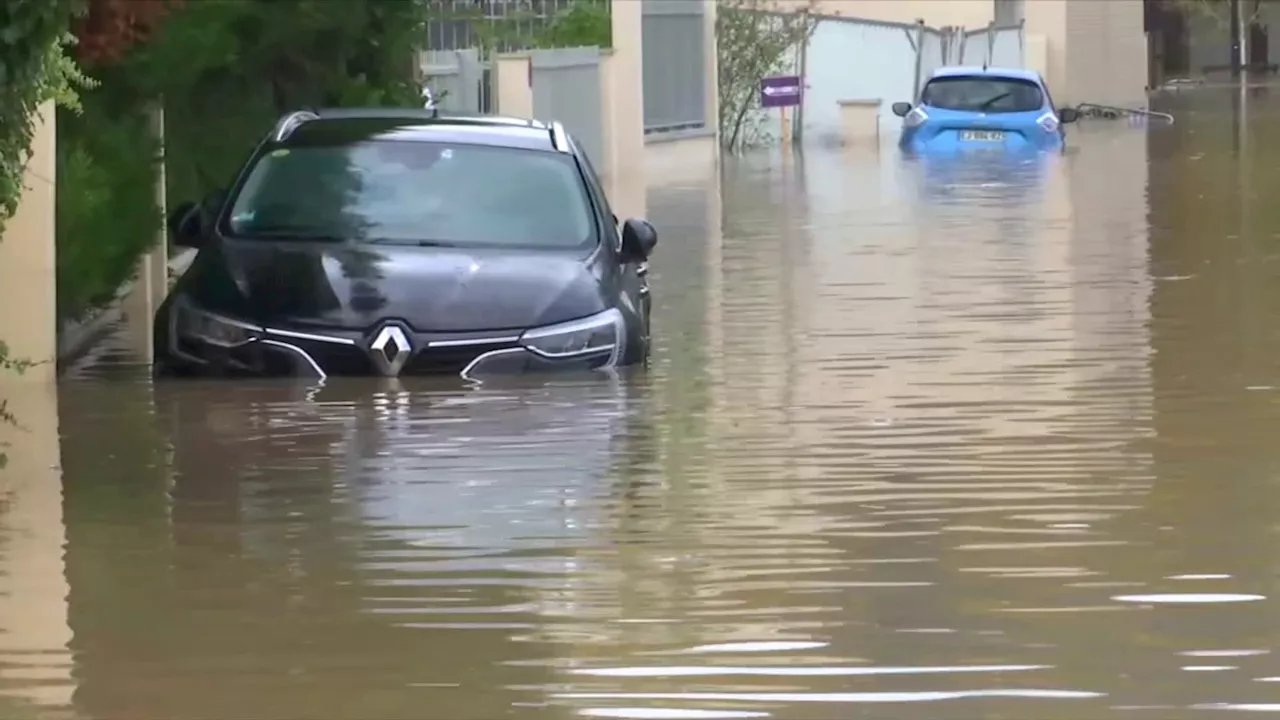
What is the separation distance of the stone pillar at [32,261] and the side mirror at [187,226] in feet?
1.97

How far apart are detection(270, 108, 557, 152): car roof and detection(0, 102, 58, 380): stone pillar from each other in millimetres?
1351

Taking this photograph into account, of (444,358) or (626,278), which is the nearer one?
(444,358)

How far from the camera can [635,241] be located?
11.2m

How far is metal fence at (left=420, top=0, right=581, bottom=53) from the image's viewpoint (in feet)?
80.7

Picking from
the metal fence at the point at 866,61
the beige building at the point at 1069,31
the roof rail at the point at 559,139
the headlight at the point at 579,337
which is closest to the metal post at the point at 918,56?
the metal fence at the point at 866,61

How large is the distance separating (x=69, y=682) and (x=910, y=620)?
2.10 m

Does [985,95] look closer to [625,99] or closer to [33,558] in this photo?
[625,99]

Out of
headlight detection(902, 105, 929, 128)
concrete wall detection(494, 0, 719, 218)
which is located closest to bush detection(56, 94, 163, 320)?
concrete wall detection(494, 0, 719, 218)

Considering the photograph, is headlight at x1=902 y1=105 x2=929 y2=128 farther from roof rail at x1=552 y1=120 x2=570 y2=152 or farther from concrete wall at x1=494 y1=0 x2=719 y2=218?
roof rail at x1=552 y1=120 x2=570 y2=152

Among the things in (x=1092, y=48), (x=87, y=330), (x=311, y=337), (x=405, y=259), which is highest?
(x=1092, y=48)

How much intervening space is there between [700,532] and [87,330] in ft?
20.4

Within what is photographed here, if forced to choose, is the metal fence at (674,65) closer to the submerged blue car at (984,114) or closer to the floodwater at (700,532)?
the submerged blue car at (984,114)

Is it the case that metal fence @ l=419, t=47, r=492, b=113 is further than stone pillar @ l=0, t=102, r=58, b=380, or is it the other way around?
metal fence @ l=419, t=47, r=492, b=113

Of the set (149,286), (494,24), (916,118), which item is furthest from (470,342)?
(916,118)
